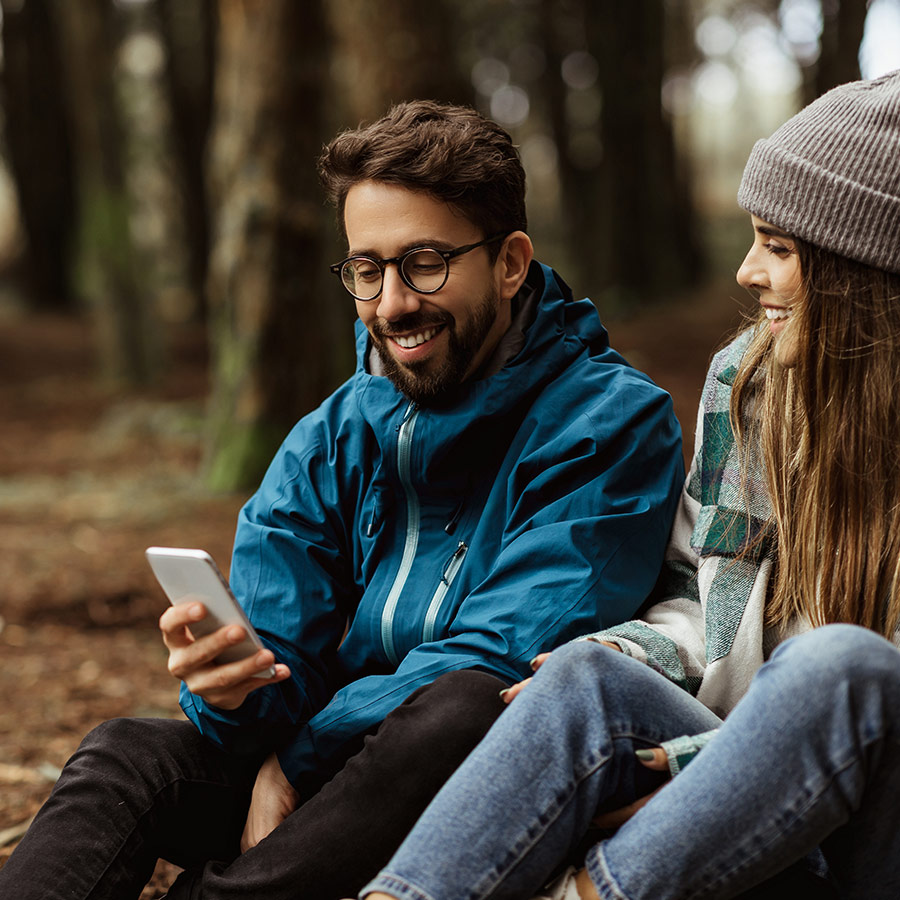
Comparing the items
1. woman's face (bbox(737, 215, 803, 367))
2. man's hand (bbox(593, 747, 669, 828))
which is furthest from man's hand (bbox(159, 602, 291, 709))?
woman's face (bbox(737, 215, 803, 367))

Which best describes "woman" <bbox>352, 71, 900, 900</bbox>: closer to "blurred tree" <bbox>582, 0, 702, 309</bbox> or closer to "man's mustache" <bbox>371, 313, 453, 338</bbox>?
"man's mustache" <bbox>371, 313, 453, 338</bbox>

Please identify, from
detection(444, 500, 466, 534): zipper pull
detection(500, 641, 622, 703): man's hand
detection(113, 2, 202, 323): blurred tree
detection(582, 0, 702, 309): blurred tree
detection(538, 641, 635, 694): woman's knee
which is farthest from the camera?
detection(113, 2, 202, 323): blurred tree

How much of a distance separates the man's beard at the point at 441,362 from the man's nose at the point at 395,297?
0.03 metres

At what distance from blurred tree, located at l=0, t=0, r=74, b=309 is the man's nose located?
18.4 metres

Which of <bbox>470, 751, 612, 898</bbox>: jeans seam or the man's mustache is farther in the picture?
the man's mustache

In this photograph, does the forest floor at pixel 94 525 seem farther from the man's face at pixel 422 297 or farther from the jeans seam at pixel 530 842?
the man's face at pixel 422 297

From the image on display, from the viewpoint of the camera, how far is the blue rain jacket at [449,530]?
2400 millimetres

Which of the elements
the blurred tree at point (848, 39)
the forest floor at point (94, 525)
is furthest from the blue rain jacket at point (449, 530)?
the blurred tree at point (848, 39)

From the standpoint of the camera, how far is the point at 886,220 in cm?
221

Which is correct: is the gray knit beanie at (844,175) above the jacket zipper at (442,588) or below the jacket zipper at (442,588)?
above

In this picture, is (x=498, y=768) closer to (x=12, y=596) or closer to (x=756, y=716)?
(x=756, y=716)

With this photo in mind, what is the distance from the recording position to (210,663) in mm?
2400

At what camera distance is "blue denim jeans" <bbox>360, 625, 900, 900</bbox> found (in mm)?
1865

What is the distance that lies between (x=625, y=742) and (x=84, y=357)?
584 inches
